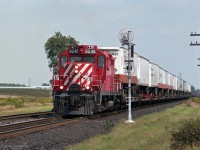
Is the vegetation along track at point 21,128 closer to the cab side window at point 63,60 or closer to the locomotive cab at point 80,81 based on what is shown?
the locomotive cab at point 80,81

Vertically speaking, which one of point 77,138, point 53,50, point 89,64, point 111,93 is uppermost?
point 53,50

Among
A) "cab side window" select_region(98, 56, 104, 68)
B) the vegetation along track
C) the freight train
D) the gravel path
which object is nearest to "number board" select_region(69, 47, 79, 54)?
the freight train

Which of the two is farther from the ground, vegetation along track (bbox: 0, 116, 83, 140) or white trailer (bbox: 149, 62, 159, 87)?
white trailer (bbox: 149, 62, 159, 87)

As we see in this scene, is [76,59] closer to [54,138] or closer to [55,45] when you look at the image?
[54,138]

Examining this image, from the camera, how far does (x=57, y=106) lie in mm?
21469

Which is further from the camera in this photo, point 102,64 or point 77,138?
point 102,64

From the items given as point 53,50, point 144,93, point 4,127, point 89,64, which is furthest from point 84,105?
point 53,50

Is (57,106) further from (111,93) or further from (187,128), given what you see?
(187,128)

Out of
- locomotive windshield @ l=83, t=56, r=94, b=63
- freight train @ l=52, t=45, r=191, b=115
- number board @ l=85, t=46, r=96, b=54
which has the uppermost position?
number board @ l=85, t=46, r=96, b=54

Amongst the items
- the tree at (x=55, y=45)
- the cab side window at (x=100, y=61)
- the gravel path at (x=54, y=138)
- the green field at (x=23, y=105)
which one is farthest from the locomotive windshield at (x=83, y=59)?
the tree at (x=55, y=45)

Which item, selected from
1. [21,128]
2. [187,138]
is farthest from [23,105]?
[187,138]

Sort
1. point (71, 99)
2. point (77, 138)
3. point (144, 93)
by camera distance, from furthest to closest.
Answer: point (144, 93)
point (71, 99)
point (77, 138)

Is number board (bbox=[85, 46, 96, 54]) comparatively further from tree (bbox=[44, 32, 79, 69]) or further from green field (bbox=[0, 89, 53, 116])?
tree (bbox=[44, 32, 79, 69])

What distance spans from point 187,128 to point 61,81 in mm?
11963
